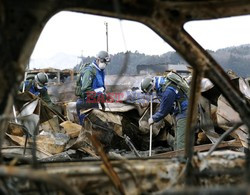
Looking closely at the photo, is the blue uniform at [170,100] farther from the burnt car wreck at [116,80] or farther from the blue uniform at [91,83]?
the burnt car wreck at [116,80]

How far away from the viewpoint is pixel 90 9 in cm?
248

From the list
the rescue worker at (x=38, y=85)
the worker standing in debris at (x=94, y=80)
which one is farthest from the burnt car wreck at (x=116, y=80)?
the rescue worker at (x=38, y=85)

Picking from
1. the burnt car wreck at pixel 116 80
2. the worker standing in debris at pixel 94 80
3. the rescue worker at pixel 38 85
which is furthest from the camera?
the rescue worker at pixel 38 85

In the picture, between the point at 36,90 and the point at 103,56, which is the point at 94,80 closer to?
the point at 103,56

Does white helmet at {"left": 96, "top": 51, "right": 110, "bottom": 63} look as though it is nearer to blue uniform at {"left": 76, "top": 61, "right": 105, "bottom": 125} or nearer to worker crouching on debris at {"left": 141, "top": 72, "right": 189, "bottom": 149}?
blue uniform at {"left": 76, "top": 61, "right": 105, "bottom": 125}

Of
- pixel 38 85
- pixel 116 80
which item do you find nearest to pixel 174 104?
pixel 38 85

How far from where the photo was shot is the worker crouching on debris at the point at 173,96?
22.7 ft

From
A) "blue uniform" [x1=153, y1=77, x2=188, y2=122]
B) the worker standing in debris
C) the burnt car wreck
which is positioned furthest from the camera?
the worker standing in debris

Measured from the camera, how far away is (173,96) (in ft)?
22.8

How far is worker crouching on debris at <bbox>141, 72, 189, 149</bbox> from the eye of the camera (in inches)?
273

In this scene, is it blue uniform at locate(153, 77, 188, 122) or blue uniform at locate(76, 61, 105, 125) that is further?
blue uniform at locate(76, 61, 105, 125)

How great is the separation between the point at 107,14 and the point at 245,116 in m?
1.16

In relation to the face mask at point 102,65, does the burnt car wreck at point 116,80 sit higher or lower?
lower

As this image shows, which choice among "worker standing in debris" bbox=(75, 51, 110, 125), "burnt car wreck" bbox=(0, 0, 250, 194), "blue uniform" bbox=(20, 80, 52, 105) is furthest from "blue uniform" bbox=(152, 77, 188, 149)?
"blue uniform" bbox=(20, 80, 52, 105)
